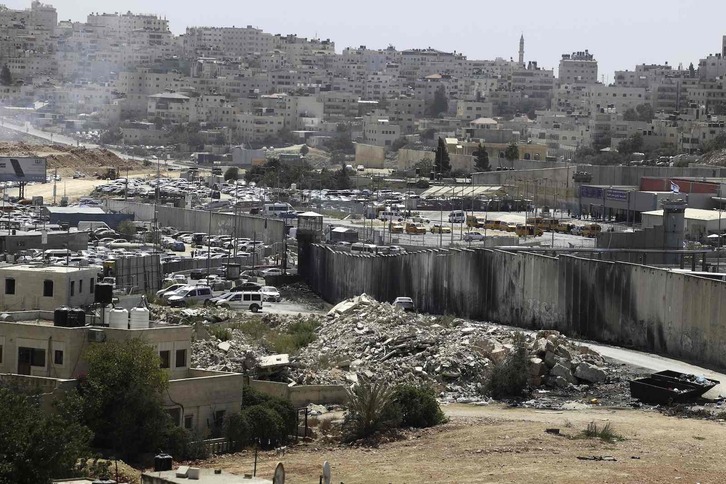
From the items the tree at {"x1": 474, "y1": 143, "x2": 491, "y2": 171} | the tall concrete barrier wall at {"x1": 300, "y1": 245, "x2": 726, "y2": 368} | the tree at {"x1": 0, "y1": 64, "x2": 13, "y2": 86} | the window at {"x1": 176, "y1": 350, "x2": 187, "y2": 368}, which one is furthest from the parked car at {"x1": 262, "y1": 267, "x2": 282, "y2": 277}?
the tree at {"x1": 0, "y1": 64, "x2": 13, "y2": 86}

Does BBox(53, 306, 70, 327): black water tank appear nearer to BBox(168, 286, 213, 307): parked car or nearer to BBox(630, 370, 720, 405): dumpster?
BBox(630, 370, 720, 405): dumpster

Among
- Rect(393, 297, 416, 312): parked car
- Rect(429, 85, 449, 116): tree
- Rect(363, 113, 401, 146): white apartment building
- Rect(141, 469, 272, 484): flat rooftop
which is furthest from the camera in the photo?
Rect(429, 85, 449, 116): tree

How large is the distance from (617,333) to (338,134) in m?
113

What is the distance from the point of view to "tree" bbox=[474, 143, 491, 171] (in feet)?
366

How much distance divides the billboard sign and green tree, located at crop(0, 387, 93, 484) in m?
68.2

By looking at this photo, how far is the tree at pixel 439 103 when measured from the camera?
18154 cm

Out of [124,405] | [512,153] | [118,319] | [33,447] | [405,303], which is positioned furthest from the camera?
[512,153]

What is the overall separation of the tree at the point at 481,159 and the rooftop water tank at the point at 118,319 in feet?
271

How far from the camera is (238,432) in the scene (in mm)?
28531

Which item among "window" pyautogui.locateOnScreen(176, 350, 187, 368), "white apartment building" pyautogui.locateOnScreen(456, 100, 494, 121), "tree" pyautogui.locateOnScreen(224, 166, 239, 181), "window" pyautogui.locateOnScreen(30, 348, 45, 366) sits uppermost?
"white apartment building" pyautogui.locateOnScreen(456, 100, 494, 121)

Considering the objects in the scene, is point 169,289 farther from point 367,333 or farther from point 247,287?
point 367,333

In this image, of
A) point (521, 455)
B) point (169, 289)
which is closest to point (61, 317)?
point (521, 455)

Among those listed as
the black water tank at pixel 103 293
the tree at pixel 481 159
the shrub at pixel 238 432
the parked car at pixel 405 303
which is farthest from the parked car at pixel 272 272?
the tree at pixel 481 159

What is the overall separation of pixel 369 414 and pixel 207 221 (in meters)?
41.6
